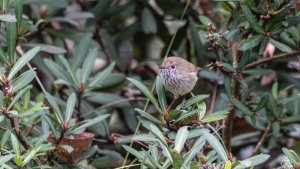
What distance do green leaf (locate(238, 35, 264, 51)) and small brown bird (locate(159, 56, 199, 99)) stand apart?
23 centimetres

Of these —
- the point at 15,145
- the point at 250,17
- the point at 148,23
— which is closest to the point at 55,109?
the point at 15,145

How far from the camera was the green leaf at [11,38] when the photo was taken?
8.83 feet

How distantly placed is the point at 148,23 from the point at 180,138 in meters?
1.97

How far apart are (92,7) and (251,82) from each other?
3.95 feet

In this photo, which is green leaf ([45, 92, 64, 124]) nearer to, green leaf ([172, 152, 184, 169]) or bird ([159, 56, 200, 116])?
bird ([159, 56, 200, 116])

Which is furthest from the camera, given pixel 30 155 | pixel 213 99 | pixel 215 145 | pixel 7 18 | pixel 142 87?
pixel 213 99

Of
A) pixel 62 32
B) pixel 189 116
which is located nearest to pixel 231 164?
pixel 189 116

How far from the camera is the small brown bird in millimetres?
2561

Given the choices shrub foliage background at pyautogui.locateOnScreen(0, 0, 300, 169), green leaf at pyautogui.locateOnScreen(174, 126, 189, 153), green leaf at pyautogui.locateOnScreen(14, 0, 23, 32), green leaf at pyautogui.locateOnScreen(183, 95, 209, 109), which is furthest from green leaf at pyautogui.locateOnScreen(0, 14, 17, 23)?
green leaf at pyautogui.locateOnScreen(174, 126, 189, 153)

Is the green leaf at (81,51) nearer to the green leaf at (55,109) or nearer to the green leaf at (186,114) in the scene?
the green leaf at (55,109)

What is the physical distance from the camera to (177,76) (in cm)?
257

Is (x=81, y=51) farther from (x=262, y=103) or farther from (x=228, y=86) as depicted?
(x=262, y=103)

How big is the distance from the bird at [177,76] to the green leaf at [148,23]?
1.31m

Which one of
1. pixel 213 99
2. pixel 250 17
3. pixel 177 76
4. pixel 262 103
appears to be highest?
pixel 250 17
